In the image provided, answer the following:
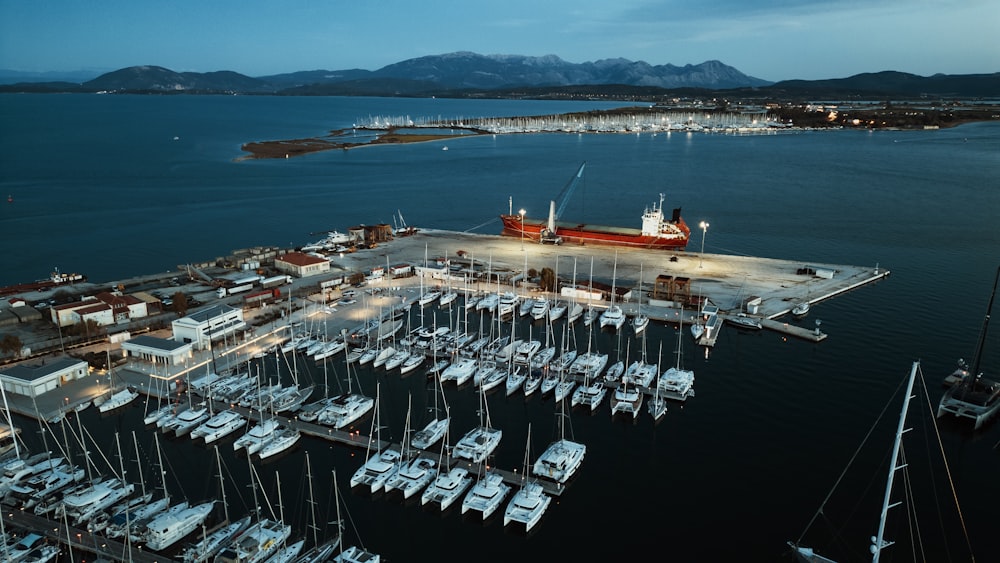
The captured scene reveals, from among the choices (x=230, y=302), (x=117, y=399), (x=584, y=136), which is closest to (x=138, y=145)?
(x=584, y=136)

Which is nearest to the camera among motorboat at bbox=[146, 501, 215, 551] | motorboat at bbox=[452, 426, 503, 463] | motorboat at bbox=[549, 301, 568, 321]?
motorboat at bbox=[146, 501, 215, 551]

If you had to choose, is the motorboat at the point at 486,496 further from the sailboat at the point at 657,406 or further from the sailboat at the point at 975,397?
the sailboat at the point at 975,397

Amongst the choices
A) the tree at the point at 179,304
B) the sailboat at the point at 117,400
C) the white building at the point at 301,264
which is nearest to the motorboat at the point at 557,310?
the white building at the point at 301,264

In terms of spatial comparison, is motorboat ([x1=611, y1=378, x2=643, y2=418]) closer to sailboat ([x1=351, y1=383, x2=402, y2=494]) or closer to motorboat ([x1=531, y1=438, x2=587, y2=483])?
motorboat ([x1=531, y1=438, x2=587, y2=483])

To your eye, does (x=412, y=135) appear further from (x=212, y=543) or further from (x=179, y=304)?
(x=212, y=543)

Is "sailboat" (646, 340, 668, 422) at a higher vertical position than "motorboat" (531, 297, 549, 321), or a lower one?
lower

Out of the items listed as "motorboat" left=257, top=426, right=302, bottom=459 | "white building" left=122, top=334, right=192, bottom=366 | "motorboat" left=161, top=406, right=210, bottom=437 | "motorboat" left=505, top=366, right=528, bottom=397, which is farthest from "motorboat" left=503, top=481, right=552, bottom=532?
"white building" left=122, top=334, right=192, bottom=366
